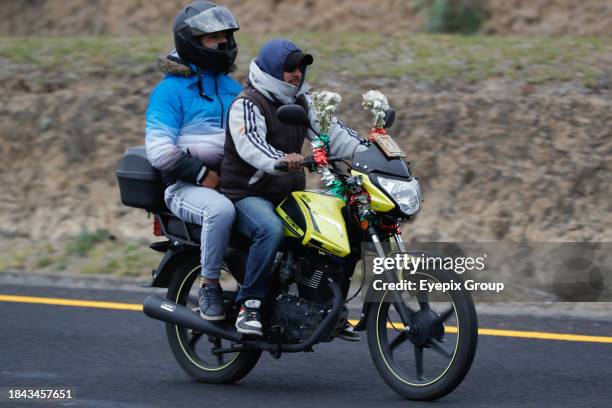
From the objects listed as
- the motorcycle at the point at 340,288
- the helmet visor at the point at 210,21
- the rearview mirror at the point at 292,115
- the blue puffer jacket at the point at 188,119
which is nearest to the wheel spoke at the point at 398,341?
the motorcycle at the point at 340,288

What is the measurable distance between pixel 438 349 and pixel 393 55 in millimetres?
7641

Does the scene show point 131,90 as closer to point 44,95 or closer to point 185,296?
point 44,95

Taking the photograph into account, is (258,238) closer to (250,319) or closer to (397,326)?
(250,319)

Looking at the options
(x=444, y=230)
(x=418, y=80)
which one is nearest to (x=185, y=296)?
(x=444, y=230)

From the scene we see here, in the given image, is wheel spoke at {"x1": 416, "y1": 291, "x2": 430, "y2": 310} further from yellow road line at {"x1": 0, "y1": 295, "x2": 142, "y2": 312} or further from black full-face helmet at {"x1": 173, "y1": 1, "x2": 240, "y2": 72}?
yellow road line at {"x1": 0, "y1": 295, "x2": 142, "y2": 312}

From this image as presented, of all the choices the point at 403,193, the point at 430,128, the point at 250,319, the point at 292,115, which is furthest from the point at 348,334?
the point at 430,128

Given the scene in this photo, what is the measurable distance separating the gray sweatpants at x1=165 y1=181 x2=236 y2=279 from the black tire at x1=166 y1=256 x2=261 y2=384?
385 millimetres

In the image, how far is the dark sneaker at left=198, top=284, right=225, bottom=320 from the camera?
7.03m

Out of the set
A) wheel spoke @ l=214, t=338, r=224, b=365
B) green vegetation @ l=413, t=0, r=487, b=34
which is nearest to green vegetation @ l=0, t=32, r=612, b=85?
green vegetation @ l=413, t=0, r=487, b=34

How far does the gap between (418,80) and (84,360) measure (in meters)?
6.19

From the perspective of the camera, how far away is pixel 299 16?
17.7 meters

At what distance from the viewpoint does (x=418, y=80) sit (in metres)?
13.0

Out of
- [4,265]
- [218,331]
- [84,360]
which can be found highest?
[218,331]

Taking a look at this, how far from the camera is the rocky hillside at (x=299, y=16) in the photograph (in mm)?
15867
